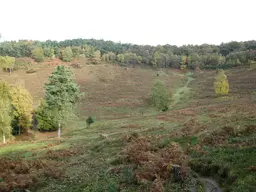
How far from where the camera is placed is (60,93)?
3569cm

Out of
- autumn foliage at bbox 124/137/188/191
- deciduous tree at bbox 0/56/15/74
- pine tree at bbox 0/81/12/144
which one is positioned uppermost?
deciduous tree at bbox 0/56/15/74

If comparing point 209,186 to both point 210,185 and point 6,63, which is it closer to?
point 210,185

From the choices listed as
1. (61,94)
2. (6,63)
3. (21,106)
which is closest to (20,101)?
(21,106)

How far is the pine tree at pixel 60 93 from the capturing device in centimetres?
3519

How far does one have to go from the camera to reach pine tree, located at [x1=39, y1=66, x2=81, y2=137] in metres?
35.2

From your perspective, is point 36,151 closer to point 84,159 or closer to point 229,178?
point 84,159

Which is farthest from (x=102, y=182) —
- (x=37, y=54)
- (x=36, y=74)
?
(x=37, y=54)

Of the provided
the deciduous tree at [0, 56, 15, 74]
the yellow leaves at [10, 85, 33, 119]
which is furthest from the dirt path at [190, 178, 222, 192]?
the deciduous tree at [0, 56, 15, 74]

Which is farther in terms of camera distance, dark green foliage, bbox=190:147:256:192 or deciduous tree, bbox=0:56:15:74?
deciduous tree, bbox=0:56:15:74

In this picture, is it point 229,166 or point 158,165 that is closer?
point 229,166

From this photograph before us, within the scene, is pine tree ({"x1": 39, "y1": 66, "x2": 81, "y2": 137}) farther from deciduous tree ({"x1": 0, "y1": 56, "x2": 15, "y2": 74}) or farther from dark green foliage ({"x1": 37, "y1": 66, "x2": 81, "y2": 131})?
deciduous tree ({"x1": 0, "y1": 56, "x2": 15, "y2": 74})

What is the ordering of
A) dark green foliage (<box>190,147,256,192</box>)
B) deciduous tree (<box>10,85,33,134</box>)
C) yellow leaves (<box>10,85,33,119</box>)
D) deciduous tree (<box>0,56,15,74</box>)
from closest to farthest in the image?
1. dark green foliage (<box>190,147,256,192</box>)
2. yellow leaves (<box>10,85,33,119</box>)
3. deciduous tree (<box>10,85,33,134</box>)
4. deciduous tree (<box>0,56,15,74</box>)

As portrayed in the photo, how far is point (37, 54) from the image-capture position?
152m

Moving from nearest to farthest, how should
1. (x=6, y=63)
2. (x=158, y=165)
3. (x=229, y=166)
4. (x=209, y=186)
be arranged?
(x=209, y=186), (x=229, y=166), (x=158, y=165), (x=6, y=63)
